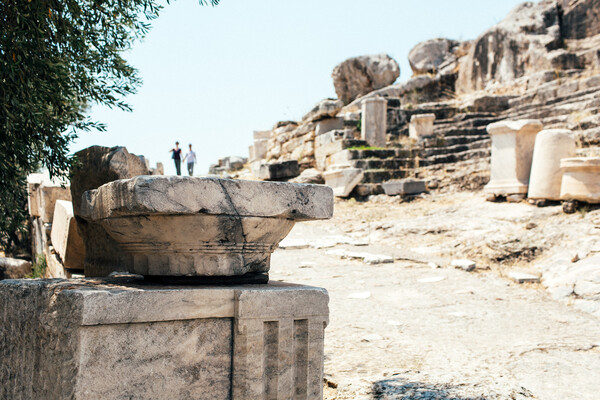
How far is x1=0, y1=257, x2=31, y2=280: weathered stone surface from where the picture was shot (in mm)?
7227

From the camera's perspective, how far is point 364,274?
6.35 metres

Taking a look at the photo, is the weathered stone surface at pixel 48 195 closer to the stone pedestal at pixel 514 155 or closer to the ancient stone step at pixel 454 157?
the stone pedestal at pixel 514 155

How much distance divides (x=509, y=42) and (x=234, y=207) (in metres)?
20.4

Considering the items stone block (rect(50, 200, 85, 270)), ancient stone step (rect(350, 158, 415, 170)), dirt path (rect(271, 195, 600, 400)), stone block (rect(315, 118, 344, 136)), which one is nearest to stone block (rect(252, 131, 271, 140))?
stone block (rect(315, 118, 344, 136))

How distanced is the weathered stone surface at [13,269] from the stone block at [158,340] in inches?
216

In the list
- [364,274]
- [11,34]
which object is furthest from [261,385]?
[364,274]

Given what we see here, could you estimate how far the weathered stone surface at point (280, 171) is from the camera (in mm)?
14594

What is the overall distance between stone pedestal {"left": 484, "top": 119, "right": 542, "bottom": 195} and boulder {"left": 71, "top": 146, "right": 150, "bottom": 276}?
6.76m

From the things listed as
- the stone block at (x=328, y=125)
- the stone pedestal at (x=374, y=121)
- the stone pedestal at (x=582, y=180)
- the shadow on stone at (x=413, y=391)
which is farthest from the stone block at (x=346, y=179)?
the shadow on stone at (x=413, y=391)

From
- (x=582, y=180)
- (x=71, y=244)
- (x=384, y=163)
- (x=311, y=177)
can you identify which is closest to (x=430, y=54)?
(x=384, y=163)

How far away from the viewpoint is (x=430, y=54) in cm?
2566

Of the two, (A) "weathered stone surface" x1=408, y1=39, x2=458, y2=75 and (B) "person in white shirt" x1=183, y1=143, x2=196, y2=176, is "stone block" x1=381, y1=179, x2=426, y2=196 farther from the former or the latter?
(A) "weathered stone surface" x1=408, y1=39, x2=458, y2=75

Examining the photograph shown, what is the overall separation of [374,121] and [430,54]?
39.3 ft

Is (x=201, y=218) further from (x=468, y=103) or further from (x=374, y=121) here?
(x=468, y=103)
